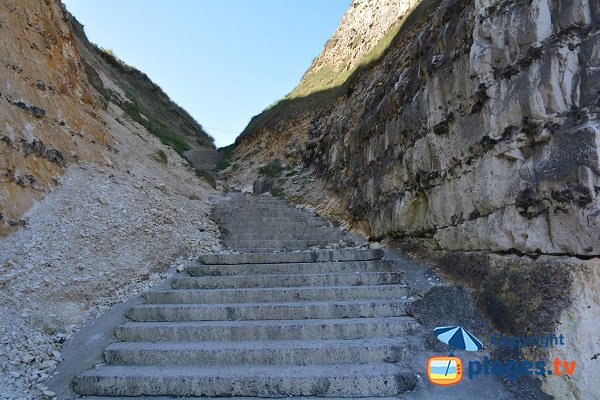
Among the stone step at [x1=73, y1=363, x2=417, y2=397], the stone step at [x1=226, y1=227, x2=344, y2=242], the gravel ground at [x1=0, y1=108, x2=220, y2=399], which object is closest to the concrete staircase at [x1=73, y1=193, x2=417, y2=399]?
the stone step at [x1=73, y1=363, x2=417, y2=397]

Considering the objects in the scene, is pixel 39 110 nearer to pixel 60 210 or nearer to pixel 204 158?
pixel 60 210

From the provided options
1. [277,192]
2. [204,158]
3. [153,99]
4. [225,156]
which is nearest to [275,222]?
[277,192]

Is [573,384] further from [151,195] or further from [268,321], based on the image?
[151,195]

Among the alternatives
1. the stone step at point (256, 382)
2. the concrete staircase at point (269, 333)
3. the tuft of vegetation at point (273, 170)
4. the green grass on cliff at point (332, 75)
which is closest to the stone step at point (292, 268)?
the concrete staircase at point (269, 333)

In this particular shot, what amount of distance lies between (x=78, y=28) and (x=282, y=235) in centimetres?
1737

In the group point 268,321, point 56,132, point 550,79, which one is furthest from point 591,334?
point 56,132

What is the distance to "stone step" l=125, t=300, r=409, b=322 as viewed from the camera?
4605mm

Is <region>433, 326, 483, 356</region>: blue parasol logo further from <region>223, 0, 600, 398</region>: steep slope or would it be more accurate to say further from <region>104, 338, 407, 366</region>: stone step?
<region>104, 338, 407, 366</region>: stone step

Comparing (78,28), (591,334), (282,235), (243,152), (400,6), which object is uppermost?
(78,28)

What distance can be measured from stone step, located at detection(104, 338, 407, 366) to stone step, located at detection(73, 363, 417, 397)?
15 centimetres

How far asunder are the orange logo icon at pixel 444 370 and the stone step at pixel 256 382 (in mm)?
202

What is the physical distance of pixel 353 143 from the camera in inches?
358

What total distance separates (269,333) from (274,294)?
2.65ft

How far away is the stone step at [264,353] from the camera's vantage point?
12.6ft
